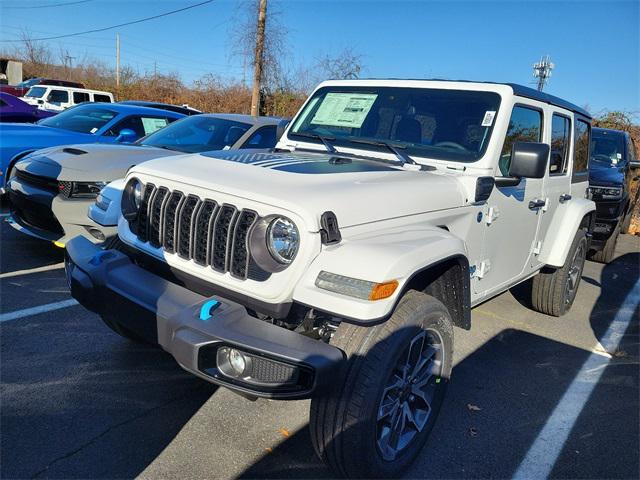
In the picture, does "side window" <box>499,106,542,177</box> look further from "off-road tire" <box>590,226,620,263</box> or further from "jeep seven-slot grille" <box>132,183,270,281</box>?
"off-road tire" <box>590,226,620,263</box>

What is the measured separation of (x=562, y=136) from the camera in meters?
4.50

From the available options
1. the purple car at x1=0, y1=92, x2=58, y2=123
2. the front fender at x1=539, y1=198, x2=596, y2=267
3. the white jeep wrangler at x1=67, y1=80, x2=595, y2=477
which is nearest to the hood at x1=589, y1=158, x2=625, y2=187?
the front fender at x1=539, y1=198, x2=596, y2=267

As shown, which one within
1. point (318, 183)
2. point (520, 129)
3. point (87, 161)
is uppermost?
point (520, 129)

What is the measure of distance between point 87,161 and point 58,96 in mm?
16693

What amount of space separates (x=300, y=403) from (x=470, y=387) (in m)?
1.26

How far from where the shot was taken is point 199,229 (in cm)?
250

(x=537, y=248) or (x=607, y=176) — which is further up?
(x=607, y=176)

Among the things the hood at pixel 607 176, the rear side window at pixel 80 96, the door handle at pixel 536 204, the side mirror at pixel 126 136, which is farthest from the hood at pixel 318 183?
the rear side window at pixel 80 96

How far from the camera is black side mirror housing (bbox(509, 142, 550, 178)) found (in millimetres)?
3107

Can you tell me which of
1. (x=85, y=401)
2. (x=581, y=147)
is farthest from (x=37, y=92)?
(x=581, y=147)

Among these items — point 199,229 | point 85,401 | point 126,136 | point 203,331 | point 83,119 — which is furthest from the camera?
point 83,119

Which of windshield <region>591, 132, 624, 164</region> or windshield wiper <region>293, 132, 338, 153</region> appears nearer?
windshield wiper <region>293, 132, 338, 153</region>

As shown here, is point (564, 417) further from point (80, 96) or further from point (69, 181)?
point (80, 96)

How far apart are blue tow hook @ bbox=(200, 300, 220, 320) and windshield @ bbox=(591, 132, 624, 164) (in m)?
8.55
